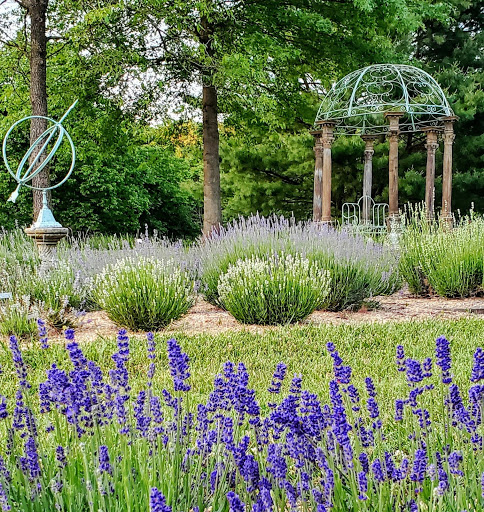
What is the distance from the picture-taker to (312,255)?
7.05 metres

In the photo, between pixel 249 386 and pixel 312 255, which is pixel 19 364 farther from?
pixel 312 255

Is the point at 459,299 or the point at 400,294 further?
the point at 400,294

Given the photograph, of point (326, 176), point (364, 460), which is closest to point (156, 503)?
point (364, 460)

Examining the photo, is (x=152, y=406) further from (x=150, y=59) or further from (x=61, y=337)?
(x=150, y=59)

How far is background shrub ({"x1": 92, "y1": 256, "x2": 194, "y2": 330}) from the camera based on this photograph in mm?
6039

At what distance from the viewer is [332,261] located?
23.6 ft

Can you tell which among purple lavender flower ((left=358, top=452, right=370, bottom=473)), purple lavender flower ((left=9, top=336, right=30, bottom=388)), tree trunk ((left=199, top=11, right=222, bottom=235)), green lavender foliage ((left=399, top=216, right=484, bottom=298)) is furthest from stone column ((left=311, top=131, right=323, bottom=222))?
purple lavender flower ((left=358, top=452, right=370, bottom=473))

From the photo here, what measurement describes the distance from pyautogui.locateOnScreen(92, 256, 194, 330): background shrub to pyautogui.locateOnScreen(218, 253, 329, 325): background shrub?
520mm

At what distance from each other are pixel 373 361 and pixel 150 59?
10435mm

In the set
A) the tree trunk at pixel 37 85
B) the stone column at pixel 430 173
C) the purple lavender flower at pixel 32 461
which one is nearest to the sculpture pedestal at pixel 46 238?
the tree trunk at pixel 37 85

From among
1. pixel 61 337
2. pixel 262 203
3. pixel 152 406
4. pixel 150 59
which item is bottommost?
pixel 61 337

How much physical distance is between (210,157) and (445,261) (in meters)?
6.71

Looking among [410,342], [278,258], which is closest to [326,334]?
[410,342]

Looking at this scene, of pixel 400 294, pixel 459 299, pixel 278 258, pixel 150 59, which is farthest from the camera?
pixel 150 59
